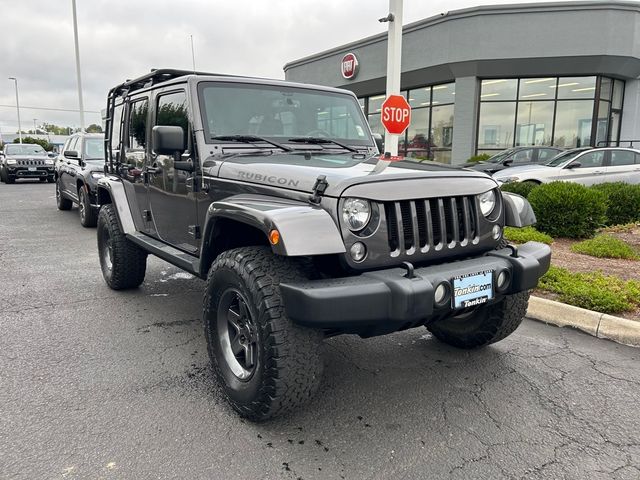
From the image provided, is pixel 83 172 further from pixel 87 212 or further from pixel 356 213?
pixel 356 213

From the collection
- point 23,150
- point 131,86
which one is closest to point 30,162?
point 23,150

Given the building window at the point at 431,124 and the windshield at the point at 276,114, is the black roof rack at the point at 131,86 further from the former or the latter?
the building window at the point at 431,124

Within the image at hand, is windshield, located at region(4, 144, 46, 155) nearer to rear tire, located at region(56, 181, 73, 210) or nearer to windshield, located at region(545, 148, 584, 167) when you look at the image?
rear tire, located at region(56, 181, 73, 210)

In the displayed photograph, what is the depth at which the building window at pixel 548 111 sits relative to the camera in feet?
61.6

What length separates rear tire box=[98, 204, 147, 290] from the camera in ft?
16.4

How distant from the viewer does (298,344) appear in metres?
2.56

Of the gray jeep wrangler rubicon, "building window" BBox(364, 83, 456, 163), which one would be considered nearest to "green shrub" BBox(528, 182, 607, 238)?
the gray jeep wrangler rubicon

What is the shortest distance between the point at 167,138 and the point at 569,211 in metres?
6.26

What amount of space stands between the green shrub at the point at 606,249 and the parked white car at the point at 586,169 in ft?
13.5

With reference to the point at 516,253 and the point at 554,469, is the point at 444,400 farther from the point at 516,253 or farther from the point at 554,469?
the point at 516,253

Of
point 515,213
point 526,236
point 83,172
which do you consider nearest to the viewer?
point 515,213

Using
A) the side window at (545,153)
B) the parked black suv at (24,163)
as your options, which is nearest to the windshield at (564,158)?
the side window at (545,153)

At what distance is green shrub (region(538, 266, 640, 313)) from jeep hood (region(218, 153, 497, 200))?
2090 millimetres

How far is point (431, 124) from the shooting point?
834 inches
